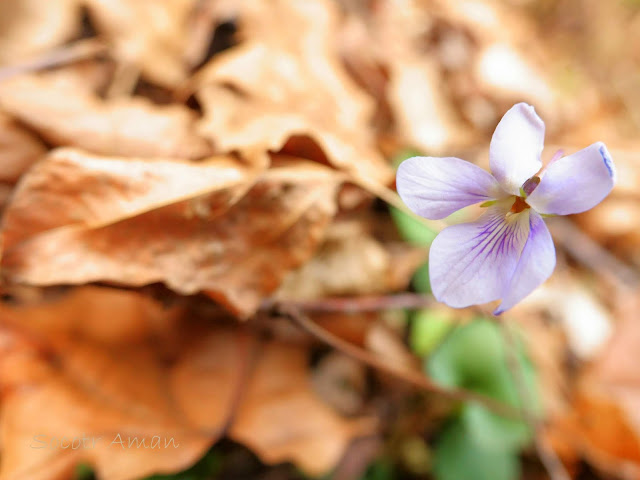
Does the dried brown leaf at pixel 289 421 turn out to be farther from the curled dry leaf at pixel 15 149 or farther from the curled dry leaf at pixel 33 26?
the curled dry leaf at pixel 33 26

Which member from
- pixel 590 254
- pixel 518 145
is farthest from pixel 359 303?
pixel 590 254

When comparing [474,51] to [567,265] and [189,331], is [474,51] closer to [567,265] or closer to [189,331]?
[567,265]

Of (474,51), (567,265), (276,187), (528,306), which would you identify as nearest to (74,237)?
(276,187)

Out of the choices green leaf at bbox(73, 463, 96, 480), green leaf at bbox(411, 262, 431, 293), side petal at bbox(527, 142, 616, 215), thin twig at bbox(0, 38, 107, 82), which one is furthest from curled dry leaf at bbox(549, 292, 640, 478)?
thin twig at bbox(0, 38, 107, 82)

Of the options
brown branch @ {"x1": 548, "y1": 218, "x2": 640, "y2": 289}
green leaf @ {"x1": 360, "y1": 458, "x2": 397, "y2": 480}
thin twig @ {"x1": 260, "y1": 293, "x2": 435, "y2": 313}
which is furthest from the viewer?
brown branch @ {"x1": 548, "y1": 218, "x2": 640, "y2": 289}

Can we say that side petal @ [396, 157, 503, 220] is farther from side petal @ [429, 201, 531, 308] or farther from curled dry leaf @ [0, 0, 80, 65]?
curled dry leaf @ [0, 0, 80, 65]

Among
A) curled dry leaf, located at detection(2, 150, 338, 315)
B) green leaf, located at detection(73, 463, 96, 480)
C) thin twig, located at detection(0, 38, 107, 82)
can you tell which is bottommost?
green leaf, located at detection(73, 463, 96, 480)

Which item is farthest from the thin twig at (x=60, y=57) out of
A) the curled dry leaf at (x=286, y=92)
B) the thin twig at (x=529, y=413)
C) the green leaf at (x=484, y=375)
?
the thin twig at (x=529, y=413)

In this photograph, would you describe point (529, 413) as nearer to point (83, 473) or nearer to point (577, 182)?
point (577, 182)

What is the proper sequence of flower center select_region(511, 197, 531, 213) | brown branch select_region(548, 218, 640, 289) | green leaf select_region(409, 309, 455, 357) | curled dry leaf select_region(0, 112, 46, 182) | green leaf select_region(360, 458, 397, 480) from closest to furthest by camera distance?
1. flower center select_region(511, 197, 531, 213)
2. curled dry leaf select_region(0, 112, 46, 182)
3. green leaf select_region(360, 458, 397, 480)
4. green leaf select_region(409, 309, 455, 357)
5. brown branch select_region(548, 218, 640, 289)
